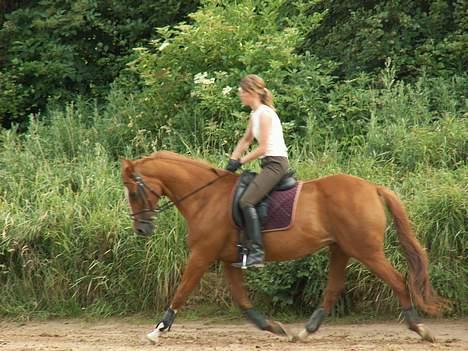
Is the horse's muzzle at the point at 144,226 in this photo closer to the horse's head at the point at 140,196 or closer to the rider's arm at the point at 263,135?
the horse's head at the point at 140,196

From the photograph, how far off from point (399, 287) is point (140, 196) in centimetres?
283

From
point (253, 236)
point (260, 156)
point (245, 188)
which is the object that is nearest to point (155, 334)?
point (253, 236)

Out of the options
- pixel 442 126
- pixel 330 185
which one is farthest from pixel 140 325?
pixel 442 126

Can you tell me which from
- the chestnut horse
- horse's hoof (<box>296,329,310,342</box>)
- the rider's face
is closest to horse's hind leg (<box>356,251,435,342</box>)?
the chestnut horse

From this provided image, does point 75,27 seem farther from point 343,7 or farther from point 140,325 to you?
point 140,325

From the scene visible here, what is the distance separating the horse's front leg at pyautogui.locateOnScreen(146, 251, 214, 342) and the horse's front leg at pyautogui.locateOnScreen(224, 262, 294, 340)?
0.43 m

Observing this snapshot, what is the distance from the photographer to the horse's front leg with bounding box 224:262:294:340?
1012 cm

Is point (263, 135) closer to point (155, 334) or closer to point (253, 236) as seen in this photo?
Result: point (253, 236)

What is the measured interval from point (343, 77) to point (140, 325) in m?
6.53

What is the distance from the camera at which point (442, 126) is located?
13.4 m

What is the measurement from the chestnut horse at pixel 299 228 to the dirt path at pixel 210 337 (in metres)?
0.27

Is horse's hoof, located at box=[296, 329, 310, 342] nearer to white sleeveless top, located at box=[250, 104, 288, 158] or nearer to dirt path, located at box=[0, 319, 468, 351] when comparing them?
dirt path, located at box=[0, 319, 468, 351]

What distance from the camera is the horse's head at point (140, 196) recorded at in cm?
1013

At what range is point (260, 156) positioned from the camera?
1005 cm
